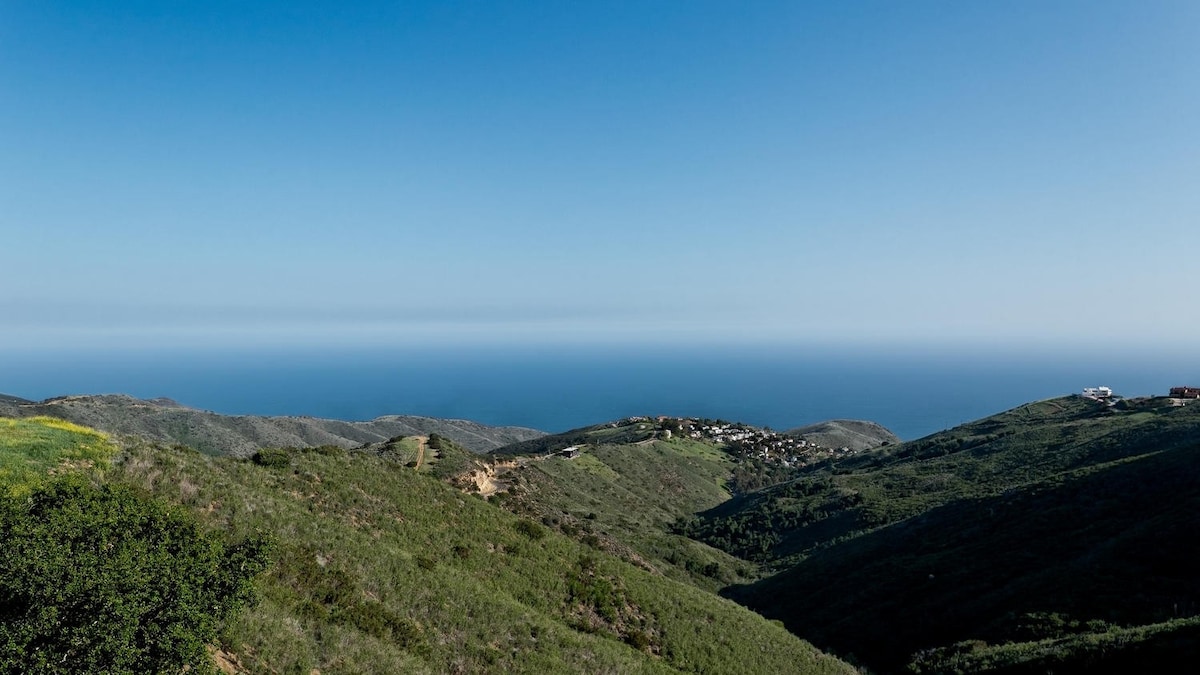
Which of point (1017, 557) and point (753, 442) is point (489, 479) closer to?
point (1017, 557)

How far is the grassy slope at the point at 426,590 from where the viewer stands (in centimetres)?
1494

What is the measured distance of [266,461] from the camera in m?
27.9

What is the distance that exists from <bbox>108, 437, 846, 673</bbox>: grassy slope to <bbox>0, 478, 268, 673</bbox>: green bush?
2.06 m

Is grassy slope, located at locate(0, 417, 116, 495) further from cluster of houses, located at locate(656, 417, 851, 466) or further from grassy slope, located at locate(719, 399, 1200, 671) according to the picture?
cluster of houses, located at locate(656, 417, 851, 466)

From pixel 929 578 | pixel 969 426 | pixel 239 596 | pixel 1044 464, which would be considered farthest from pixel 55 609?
pixel 969 426

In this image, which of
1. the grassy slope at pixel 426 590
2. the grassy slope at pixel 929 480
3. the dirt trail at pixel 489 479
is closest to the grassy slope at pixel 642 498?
the dirt trail at pixel 489 479

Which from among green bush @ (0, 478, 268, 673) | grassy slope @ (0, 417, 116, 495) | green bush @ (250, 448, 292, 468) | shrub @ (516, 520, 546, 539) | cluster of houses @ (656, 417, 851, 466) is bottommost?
cluster of houses @ (656, 417, 851, 466)

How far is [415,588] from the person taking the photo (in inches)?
763

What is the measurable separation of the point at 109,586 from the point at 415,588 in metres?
11.7

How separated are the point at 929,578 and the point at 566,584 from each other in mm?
29616

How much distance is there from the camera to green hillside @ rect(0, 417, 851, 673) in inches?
572

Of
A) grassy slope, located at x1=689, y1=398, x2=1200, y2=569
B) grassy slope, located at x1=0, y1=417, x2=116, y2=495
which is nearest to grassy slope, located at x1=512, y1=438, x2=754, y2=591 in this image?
grassy slope, located at x1=689, y1=398, x2=1200, y2=569

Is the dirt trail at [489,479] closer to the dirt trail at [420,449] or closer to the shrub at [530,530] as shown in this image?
the dirt trail at [420,449]

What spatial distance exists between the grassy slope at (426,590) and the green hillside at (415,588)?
0.07 metres
